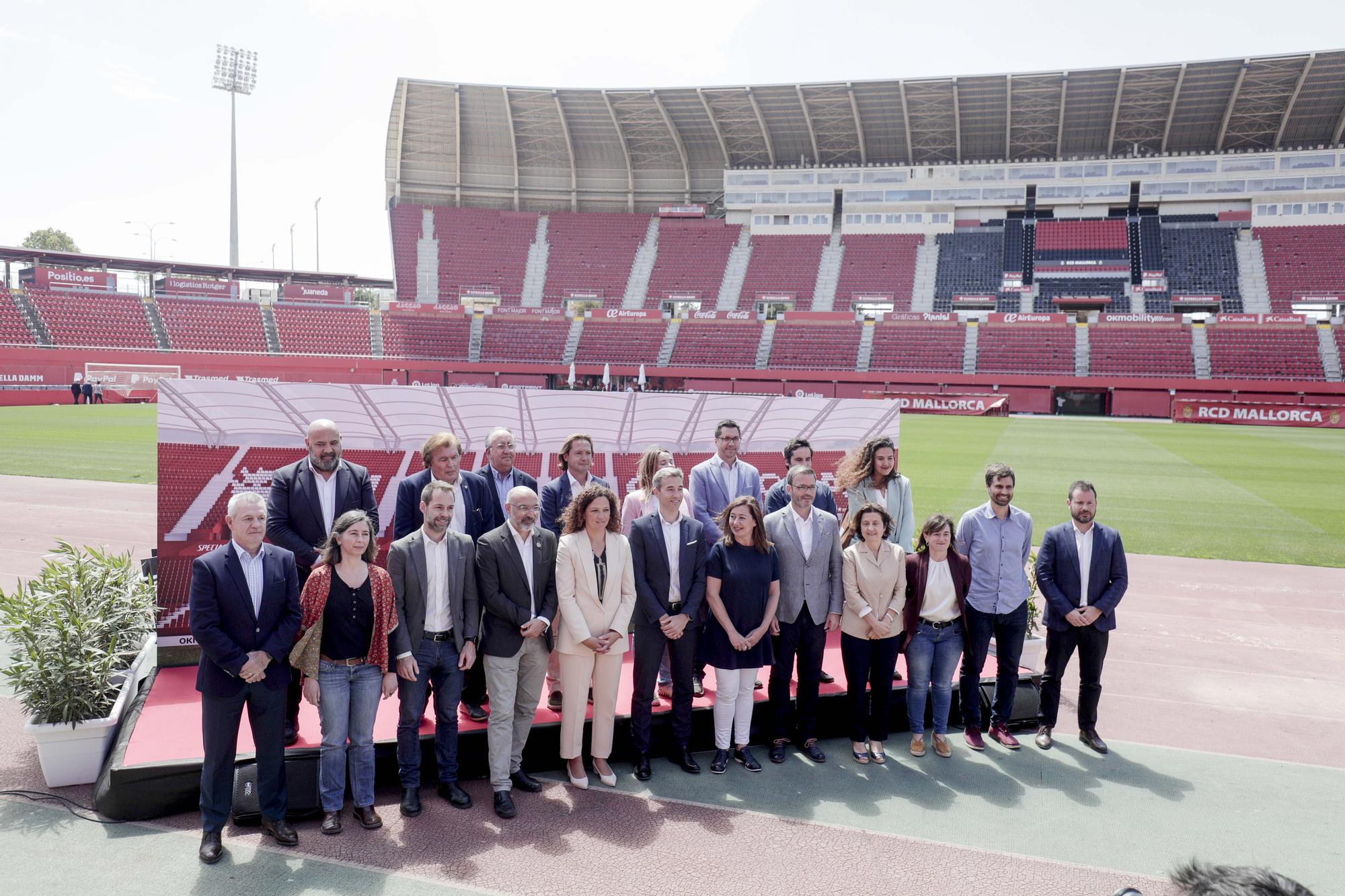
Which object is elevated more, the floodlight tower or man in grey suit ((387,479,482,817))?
the floodlight tower

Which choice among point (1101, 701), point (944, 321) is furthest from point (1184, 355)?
point (1101, 701)

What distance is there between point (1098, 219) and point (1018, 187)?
5844 millimetres

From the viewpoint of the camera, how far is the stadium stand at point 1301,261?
157 ft

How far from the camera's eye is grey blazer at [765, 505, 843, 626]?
5.43 meters

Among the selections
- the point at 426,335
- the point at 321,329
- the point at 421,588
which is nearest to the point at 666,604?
the point at 421,588

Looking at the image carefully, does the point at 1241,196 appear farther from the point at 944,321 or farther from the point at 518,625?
the point at 518,625

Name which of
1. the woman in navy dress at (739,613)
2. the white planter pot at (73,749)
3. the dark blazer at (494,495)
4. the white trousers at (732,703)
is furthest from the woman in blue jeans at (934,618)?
the white planter pot at (73,749)

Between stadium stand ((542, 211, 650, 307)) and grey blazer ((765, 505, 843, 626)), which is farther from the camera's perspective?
stadium stand ((542, 211, 650, 307))

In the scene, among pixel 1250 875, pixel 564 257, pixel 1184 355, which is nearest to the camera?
pixel 1250 875

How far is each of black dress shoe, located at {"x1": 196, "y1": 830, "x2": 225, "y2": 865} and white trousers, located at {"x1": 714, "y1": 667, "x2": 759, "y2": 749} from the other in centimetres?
292

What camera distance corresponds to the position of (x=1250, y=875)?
3.96 ft

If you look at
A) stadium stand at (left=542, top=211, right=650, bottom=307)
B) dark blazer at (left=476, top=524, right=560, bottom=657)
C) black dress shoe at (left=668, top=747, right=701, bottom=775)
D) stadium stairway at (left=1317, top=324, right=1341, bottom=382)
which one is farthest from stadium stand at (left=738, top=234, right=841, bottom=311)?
dark blazer at (left=476, top=524, right=560, bottom=657)

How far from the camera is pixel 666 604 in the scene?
5.21 metres

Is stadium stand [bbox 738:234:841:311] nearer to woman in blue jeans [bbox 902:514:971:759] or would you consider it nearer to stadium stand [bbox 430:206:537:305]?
stadium stand [bbox 430:206:537:305]
